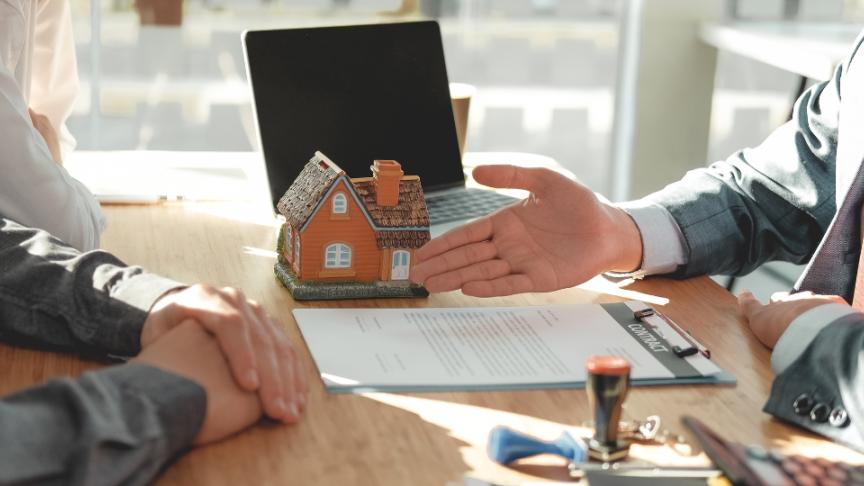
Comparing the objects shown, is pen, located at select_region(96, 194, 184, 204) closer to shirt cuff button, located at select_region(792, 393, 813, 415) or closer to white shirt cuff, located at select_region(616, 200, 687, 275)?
white shirt cuff, located at select_region(616, 200, 687, 275)

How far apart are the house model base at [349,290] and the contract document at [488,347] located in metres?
0.04

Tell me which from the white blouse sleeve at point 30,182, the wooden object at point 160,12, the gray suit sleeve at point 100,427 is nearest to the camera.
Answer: the gray suit sleeve at point 100,427

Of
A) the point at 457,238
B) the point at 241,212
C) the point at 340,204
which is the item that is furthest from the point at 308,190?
the point at 241,212

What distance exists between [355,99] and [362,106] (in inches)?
0.6

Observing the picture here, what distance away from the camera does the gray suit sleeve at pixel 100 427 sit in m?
0.73

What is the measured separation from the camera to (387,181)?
1.24 m

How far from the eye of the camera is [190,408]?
0.83 metres

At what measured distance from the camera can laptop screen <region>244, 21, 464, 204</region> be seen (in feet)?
5.04

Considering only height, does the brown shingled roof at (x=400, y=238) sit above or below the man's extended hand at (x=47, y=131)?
below

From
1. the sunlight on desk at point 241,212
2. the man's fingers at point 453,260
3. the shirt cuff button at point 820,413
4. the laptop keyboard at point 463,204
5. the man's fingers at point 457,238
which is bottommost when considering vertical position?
the sunlight on desk at point 241,212

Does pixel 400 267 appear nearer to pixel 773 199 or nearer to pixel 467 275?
pixel 467 275

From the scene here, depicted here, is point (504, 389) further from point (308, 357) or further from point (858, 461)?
point (858, 461)

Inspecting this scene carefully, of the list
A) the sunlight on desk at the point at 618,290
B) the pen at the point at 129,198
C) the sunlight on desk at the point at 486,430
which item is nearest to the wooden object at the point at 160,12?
the pen at the point at 129,198

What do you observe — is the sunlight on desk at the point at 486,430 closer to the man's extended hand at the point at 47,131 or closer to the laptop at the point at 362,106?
the laptop at the point at 362,106
